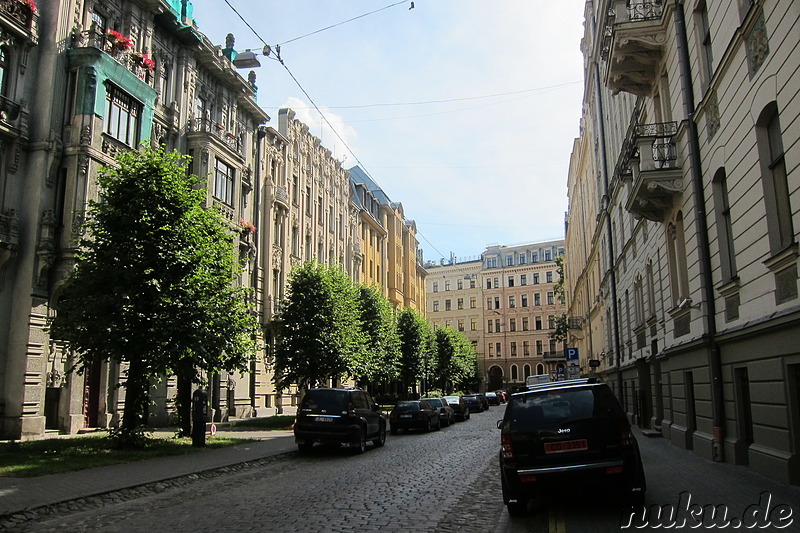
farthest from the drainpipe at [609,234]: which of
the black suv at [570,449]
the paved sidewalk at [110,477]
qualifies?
the black suv at [570,449]

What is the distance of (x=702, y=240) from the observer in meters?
13.4

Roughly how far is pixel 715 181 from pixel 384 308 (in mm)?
29853

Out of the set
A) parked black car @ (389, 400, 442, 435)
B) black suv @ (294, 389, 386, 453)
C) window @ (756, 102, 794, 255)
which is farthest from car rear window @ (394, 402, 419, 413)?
window @ (756, 102, 794, 255)

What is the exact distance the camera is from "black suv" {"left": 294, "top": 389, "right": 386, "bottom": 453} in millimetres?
17766

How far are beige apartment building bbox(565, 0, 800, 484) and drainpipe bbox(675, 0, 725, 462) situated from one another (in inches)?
1.0

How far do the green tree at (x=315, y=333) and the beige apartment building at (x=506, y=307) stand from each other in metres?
62.8

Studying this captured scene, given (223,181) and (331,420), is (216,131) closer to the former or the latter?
(223,181)

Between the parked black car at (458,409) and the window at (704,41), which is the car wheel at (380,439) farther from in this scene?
the parked black car at (458,409)

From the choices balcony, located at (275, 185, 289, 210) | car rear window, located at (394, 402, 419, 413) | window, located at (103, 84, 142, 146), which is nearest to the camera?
window, located at (103, 84, 142, 146)

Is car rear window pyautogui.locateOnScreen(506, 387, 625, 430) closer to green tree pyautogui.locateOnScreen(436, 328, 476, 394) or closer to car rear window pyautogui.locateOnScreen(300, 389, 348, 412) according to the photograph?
car rear window pyautogui.locateOnScreen(300, 389, 348, 412)

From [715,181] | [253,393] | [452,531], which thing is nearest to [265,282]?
[253,393]

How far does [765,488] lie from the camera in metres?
9.30

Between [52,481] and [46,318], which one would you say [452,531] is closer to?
[52,481]

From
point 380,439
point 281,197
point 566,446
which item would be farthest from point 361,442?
point 281,197
